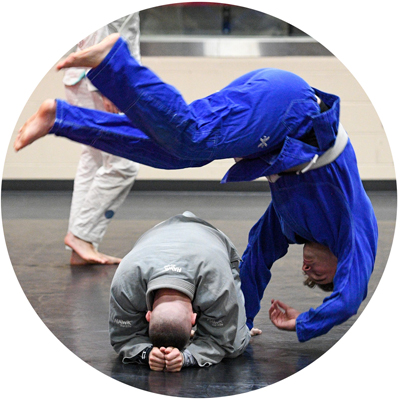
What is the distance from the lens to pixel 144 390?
1.52m

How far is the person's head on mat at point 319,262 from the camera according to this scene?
178cm

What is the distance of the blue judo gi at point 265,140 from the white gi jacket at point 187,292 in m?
0.18

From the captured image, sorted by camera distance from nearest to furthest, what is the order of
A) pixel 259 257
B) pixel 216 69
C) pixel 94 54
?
1. pixel 94 54
2. pixel 259 257
3. pixel 216 69

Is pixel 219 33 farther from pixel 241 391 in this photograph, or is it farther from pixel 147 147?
pixel 241 391

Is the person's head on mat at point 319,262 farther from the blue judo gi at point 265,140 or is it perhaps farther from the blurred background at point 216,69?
the blurred background at point 216,69

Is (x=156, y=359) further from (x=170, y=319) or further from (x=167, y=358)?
(x=170, y=319)

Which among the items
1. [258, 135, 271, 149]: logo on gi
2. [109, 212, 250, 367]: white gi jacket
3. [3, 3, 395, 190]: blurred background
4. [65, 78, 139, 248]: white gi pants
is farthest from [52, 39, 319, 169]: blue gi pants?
[3, 3, 395, 190]: blurred background

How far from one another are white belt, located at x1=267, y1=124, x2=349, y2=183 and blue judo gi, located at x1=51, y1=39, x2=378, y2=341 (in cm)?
2

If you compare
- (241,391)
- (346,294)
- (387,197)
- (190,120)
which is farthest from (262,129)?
(387,197)

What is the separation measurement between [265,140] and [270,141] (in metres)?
0.02

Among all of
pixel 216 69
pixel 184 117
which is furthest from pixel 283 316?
pixel 216 69

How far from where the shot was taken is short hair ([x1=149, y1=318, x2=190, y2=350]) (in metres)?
1.50

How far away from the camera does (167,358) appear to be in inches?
61.0

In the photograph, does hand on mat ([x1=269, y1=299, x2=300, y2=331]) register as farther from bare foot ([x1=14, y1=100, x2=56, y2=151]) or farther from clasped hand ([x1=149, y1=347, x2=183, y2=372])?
bare foot ([x1=14, y1=100, x2=56, y2=151])
